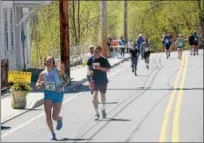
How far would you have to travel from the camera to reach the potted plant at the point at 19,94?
14.1 meters

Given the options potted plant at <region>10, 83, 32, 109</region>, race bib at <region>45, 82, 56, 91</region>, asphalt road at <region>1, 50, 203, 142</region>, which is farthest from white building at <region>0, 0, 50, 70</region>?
race bib at <region>45, 82, 56, 91</region>

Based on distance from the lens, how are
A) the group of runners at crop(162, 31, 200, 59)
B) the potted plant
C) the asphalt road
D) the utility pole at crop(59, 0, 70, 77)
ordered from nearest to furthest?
the asphalt road → the potted plant → the utility pole at crop(59, 0, 70, 77) → the group of runners at crop(162, 31, 200, 59)

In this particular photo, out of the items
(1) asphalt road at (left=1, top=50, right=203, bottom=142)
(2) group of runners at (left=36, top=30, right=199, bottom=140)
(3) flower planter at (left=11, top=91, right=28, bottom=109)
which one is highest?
(2) group of runners at (left=36, top=30, right=199, bottom=140)

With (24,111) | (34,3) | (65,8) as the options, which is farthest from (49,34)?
(24,111)

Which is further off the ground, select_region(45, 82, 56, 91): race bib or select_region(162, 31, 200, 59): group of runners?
select_region(45, 82, 56, 91): race bib

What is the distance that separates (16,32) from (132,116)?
1468 centimetres

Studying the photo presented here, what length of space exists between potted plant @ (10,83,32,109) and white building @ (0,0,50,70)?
8794 mm

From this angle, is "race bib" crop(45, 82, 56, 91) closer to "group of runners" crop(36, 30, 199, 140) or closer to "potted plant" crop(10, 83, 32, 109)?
"group of runners" crop(36, 30, 199, 140)

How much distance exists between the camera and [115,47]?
40.5 metres

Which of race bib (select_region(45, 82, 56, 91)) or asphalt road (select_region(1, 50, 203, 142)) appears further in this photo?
asphalt road (select_region(1, 50, 203, 142))

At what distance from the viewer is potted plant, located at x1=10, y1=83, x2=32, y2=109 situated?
46.4 ft

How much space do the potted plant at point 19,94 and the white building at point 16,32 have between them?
28.9ft

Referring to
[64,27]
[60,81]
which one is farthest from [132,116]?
[64,27]

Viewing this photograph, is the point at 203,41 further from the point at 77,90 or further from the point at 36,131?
the point at 36,131
